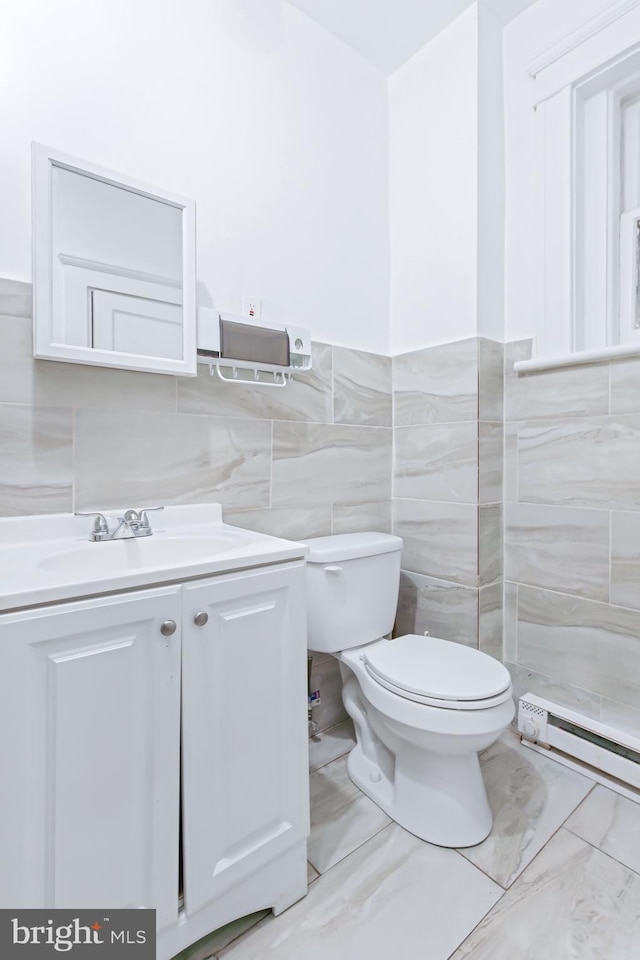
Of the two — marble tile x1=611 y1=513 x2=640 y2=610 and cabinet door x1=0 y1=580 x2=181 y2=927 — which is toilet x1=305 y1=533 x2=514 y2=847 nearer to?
marble tile x1=611 y1=513 x2=640 y2=610

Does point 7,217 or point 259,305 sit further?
point 259,305

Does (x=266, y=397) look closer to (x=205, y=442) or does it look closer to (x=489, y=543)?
(x=205, y=442)

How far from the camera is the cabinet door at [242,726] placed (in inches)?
36.3

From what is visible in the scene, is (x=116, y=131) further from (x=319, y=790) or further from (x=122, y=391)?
(x=319, y=790)

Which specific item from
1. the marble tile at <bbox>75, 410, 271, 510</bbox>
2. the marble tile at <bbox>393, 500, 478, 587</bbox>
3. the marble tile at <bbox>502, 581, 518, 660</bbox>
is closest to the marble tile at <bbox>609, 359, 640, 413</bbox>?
the marble tile at <bbox>393, 500, 478, 587</bbox>

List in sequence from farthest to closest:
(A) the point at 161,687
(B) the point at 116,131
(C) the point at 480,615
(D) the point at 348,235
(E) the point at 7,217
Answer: (D) the point at 348,235, (C) the point at 480,615, (B) the point at 116,131, (E) the point at 7,217, (A) the point at 161,687

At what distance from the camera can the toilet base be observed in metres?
1.25

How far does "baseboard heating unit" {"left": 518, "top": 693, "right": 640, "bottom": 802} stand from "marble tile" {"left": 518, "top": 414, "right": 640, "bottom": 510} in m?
0.69

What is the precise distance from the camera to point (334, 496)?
176cm

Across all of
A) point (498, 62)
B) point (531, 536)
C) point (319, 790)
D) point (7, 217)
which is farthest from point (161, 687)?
point (498, 62)

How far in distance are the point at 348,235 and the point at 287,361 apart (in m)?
0.66

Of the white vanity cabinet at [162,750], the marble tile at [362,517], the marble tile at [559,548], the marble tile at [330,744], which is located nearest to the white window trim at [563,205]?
the marble tile at [559,548]

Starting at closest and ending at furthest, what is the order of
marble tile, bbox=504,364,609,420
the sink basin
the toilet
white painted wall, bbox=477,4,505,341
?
the sink basin → the toilet → marble tile, bbox=504,364,609,420 → white painted wall, bbox=477,4,505,341

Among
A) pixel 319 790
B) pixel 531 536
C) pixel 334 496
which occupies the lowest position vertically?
pixel 319 790
